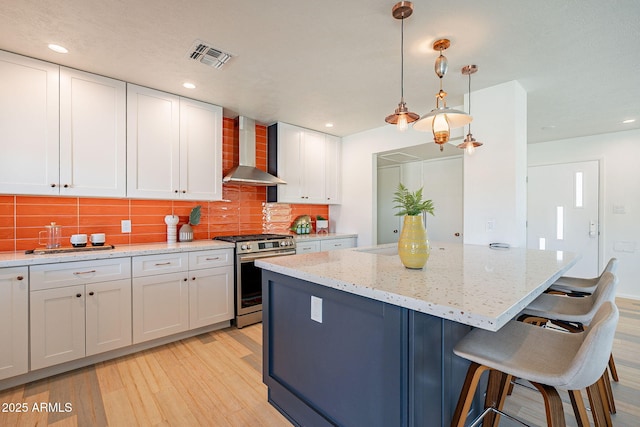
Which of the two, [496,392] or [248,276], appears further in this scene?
[248,276]

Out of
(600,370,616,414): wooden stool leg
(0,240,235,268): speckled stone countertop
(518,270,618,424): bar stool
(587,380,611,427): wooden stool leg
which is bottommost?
(600,370,616,414): wooden stool leg

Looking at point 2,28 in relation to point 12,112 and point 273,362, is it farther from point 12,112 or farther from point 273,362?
point 273,362

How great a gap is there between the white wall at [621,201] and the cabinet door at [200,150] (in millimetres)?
5331

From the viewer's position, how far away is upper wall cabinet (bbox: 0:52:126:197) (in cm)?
217

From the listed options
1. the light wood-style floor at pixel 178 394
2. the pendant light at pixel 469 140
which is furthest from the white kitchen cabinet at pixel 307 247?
the pendant light at pixel 469 140

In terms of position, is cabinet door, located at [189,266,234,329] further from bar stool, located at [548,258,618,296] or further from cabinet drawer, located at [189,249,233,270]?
bar stool, located at [548,258,618,296]

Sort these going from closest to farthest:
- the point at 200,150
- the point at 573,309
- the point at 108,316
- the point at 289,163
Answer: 1. the point at 573,309
2. the point at 108,316
3. the point at 200,150
4. the point at 289,163

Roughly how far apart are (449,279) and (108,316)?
8.42 ft

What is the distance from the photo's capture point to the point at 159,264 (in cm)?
259

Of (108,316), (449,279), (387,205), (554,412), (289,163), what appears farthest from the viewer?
(387,205)

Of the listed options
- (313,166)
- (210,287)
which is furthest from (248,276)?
(313,166)

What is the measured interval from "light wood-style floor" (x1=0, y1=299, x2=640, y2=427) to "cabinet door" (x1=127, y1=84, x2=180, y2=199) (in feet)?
4.93

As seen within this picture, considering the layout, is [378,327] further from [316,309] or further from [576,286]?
[576,286]

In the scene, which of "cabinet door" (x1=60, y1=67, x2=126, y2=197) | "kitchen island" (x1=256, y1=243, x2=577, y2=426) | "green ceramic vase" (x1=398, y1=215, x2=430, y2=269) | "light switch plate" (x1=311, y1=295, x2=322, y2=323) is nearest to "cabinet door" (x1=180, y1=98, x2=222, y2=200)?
"cabinet door" (x1=60, y1=67, x2=126, y2=197)
